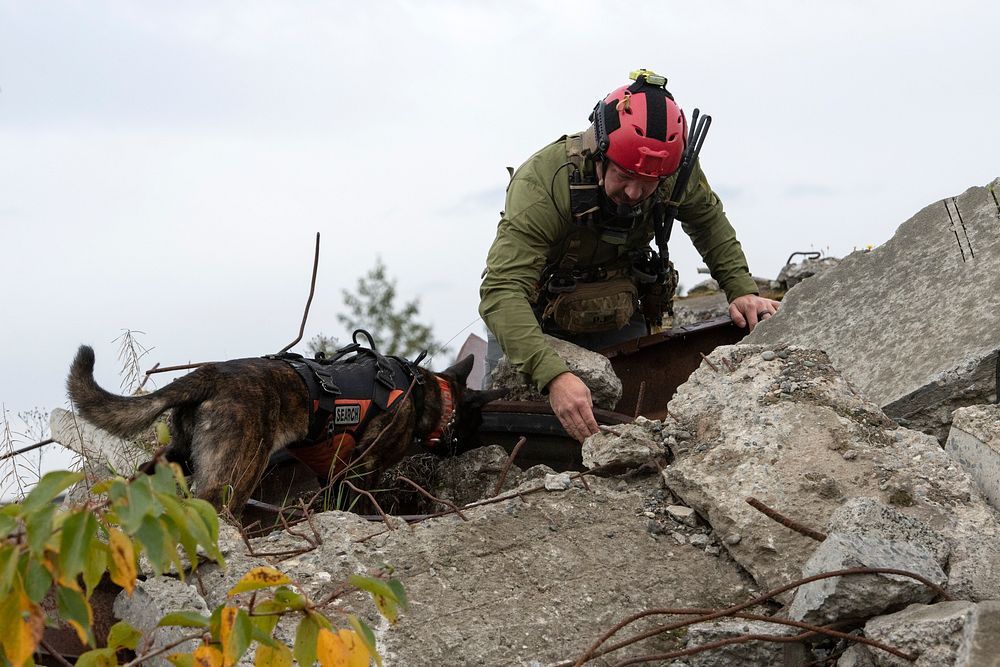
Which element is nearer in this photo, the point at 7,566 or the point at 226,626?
the point at 7,566

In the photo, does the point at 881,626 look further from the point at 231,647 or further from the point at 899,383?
the point at 899,383

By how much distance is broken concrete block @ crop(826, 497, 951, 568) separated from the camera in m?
3.19

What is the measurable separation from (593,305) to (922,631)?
4.20m

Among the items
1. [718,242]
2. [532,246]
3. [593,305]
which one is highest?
[532,246]

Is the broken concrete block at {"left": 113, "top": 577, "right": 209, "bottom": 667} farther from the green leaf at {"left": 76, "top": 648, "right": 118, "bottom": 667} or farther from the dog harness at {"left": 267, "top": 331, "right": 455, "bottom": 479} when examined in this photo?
the dog harness at {"left": 267, "top": 331, "right": 455, "bottom": 479}

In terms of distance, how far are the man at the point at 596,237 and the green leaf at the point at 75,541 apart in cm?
386

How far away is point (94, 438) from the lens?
592 centimetres

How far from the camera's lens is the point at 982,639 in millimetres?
2400

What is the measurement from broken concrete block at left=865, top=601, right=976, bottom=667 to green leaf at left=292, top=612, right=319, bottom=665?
61.0 inches

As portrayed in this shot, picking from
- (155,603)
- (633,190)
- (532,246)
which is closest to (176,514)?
Result: (155,603)

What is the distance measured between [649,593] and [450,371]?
143 inches

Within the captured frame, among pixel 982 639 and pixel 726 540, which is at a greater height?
pixel 726 540

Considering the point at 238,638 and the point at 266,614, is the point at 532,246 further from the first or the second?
the point at 238,638

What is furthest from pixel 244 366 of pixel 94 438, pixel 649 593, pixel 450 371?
pixel 649 593
